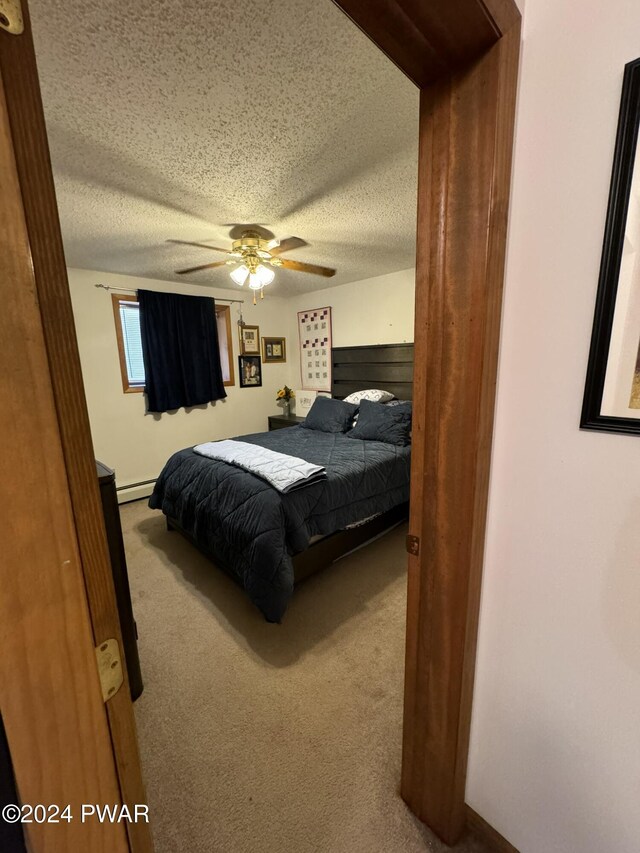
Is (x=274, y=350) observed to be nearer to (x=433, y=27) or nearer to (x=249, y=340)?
(x=249, y=340)

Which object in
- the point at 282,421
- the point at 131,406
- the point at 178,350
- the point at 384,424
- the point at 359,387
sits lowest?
the point at 282,421

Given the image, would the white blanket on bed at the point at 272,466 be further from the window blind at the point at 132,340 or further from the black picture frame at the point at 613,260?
the window blind at the point at 132,340

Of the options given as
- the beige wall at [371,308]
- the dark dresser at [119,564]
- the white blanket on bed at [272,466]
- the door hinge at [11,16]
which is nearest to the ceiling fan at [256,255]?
the white blanket on bed at [272,466]

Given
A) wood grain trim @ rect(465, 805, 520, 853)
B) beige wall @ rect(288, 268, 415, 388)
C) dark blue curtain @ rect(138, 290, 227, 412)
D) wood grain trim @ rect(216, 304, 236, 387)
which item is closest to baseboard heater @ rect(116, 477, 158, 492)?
dark blue curtain @ rect(138, 290, 227, 412)

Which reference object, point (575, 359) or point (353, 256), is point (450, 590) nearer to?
point (575, 359)

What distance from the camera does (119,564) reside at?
1.51 metres

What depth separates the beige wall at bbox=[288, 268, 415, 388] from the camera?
361cm

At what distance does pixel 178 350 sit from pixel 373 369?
7.18ft

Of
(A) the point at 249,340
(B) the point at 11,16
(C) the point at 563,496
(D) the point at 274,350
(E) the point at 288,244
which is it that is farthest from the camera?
(D) the point at 274,350

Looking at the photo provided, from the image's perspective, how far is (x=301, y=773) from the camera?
126 centimetres

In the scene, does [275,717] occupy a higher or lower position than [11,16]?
lower

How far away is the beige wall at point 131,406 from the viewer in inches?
131

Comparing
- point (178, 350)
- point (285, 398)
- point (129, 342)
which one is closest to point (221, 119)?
point (178, 350)

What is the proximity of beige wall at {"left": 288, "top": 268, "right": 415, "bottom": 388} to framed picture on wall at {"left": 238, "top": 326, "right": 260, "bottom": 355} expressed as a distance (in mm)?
768
